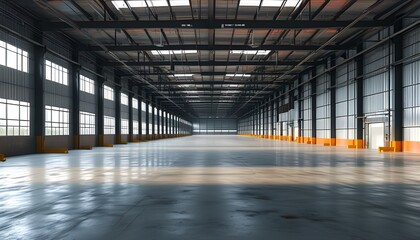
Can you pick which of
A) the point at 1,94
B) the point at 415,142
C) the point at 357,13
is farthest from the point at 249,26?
the point at 1,94

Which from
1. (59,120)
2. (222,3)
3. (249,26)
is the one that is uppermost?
(222,3)

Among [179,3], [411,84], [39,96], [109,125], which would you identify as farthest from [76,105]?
[411,84]

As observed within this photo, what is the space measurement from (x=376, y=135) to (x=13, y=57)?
29477 mm

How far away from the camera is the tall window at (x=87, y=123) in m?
34.9

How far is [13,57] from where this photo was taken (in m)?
22.8

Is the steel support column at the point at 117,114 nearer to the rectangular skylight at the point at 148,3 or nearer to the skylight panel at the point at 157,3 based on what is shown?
the rectangular skylight at the point at 148,3

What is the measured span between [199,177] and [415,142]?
64.2 ft

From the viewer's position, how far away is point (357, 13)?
23.4 meters

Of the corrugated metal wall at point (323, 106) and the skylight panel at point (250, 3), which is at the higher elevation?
the skylight panel at point (250, 3)

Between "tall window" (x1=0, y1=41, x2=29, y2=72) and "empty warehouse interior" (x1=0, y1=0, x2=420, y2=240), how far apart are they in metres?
0.13

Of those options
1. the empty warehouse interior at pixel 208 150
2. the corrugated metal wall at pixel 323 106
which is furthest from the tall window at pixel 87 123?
the corrugated metal wall at pixel 323 106

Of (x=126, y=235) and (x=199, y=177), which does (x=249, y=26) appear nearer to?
(x=199, y=177)

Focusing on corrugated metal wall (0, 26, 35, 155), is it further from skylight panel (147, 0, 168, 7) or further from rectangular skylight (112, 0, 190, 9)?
skylight panel (147, 0, 168, 7)

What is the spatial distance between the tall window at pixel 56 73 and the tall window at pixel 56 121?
2424 mm
